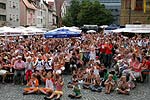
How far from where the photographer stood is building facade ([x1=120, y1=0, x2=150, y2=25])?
6126 cm

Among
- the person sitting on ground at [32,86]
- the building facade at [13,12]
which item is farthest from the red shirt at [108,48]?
the building facade at [13,12]

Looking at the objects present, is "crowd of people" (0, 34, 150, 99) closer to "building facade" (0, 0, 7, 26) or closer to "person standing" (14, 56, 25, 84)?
"person standing" (14, 56, 25, 84)

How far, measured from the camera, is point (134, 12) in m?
62.4

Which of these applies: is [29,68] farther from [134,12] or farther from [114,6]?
[114,6]

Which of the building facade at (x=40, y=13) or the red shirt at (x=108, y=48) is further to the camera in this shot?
the building facade at (x=40, y=13)

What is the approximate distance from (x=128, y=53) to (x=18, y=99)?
27.9ft

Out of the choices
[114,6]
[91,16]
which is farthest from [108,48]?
[114,6]

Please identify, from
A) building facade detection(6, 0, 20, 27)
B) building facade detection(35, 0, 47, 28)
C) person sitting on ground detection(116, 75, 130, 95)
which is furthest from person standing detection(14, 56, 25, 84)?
building facade detection(35, 0, 47, 28)

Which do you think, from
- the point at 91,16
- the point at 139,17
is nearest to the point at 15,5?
the point at 91,16

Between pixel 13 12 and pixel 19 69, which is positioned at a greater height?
pixel 13 12

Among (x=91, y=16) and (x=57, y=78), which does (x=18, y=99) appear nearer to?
(x=57, y=78)

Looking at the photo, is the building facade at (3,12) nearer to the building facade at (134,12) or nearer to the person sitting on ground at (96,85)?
the building facade at (134,12)

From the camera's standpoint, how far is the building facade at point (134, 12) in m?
61.3

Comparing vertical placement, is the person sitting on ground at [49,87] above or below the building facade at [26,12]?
below
